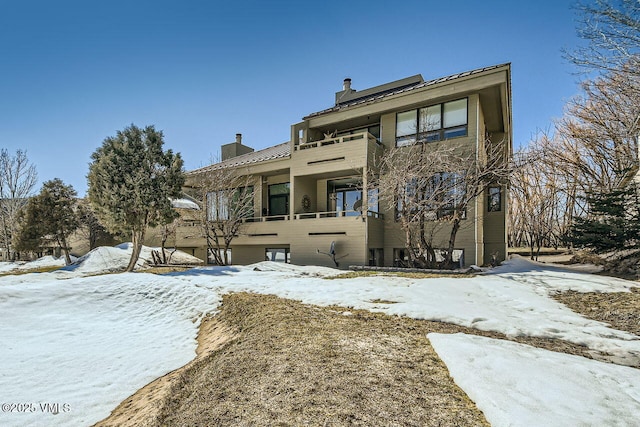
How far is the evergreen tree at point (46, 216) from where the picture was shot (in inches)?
808

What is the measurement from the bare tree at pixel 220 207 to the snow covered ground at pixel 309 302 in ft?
19.9

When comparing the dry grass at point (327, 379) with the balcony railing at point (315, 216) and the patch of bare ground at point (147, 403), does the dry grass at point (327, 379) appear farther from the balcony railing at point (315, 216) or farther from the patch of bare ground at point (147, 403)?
the balcony railing at point (315, 216)

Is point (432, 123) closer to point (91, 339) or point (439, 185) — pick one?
point (439, 185)

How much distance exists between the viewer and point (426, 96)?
14539mm

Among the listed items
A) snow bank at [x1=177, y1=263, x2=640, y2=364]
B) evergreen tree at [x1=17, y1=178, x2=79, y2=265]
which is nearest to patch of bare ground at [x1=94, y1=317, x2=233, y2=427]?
snow bank at [x1=177, y1=263, x2=640, y2=364]

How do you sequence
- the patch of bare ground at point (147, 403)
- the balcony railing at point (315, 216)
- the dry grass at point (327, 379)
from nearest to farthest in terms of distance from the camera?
1. the dry grass at point (327, 379)
2. the patch of bare ground at point (147, 403)
3. the balcony railing at point (315, 216)

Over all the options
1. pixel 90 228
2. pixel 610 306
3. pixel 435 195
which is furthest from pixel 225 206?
pixel 610 306

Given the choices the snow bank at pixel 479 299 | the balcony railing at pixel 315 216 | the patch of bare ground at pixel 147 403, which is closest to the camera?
the patch of bare ground at pixel 147 403

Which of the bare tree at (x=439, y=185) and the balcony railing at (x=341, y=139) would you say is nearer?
the bare tree at (x=439, y=185)

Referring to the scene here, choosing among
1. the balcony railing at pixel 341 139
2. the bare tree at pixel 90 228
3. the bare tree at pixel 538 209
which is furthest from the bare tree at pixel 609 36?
the bare tree at pixel 90 228

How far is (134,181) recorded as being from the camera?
44.6 ft

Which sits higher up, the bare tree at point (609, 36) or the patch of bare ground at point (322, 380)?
the bare tree at point (609, 36)

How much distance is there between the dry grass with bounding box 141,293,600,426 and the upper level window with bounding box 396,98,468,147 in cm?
1133

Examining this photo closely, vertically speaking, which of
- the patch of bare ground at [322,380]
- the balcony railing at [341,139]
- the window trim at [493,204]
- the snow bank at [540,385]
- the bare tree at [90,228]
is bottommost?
the patch of bare ground at [322,380]
